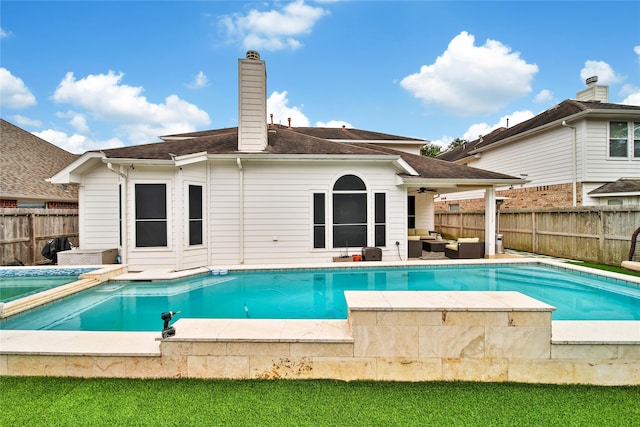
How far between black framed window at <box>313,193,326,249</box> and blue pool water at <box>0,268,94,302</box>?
6.28 meters

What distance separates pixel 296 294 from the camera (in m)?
7.51

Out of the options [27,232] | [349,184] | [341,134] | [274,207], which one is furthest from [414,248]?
[27,232]

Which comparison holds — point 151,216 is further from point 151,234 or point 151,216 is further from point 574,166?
point 574,166

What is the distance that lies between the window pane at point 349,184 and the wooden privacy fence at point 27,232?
1030cm

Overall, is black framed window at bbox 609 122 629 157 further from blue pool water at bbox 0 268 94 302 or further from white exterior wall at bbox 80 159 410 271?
blue pool water at bbox 0 268 94 302

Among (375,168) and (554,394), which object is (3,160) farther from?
(554,394)

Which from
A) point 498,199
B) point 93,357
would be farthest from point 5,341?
point 498,199

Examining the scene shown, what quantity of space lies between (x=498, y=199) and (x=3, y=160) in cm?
2238

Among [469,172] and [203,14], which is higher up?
[203,14]

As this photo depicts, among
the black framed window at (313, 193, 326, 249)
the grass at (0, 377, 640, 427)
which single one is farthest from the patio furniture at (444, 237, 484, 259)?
the grass at (0, 377, 640, 427)

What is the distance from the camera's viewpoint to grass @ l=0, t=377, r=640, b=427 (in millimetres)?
2871

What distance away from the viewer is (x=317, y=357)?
3.57 m

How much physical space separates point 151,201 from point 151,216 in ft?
1.41

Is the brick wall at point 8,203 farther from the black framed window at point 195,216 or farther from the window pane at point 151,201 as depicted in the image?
the black framed window at point 195,216
